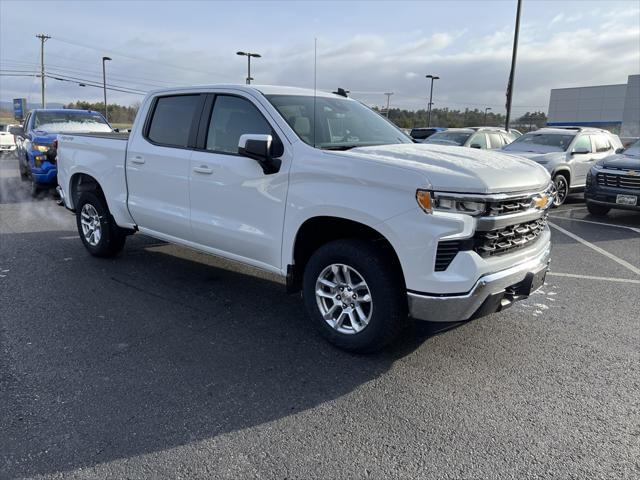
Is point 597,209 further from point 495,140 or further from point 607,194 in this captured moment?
point 495,140

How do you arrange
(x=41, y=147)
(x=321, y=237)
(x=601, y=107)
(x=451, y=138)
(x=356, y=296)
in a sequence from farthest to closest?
(x=601, y=107), (x=451, y=138), (x=41, y=147), (x=321, y=237), (x=356, y=296)

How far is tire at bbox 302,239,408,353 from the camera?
3.54 m

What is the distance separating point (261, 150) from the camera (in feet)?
12.7

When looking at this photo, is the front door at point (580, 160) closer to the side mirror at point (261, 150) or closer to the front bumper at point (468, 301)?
the front bumper at point (468, 301)

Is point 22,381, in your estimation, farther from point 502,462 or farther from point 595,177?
point 595,177

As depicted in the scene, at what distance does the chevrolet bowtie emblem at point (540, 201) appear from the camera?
381 centimetres

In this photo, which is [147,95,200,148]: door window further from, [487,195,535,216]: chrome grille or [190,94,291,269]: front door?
[487,195,535,216]: chrome grille

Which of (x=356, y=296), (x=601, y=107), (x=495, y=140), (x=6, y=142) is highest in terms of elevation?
(x=601, y=107)

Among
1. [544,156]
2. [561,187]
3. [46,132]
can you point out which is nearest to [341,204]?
[544,156]

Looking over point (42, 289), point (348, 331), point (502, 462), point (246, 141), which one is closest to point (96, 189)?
point (42, 289)

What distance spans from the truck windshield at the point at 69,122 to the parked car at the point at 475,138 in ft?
27.3

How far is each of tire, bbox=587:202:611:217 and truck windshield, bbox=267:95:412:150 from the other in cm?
695

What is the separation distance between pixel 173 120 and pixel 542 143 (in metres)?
9.86

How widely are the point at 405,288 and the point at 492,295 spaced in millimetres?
572
